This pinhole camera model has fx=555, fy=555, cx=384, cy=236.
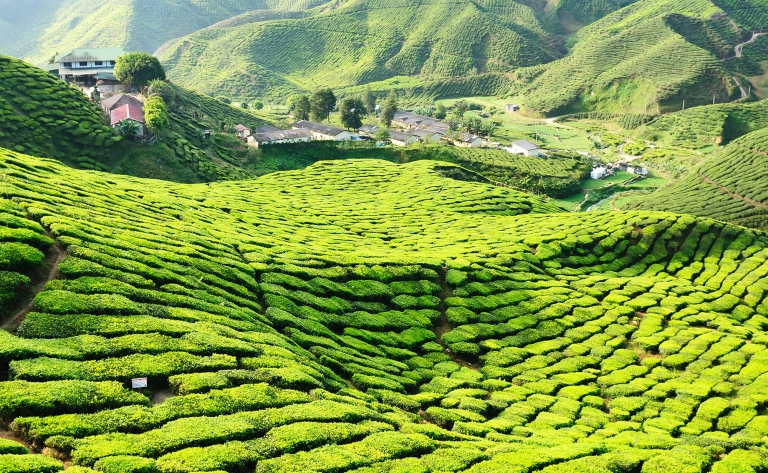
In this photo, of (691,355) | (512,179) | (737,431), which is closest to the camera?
(737,431)

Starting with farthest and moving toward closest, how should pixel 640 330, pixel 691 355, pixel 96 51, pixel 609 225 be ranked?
1. pixel 96 51
2. pixel 609 225
3. pixel 640 330
4. pixel 691 355

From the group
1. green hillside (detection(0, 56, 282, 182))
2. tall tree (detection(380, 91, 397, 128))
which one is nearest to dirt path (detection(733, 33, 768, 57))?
tall tree (detection(380, 91, 397, 128))

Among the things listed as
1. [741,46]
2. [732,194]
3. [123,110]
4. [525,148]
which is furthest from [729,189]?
[741,46]

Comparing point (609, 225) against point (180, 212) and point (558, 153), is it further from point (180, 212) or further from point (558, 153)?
point (558, 153)

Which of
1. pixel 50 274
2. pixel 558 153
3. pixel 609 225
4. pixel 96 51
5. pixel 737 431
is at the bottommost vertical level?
pixel 737 431

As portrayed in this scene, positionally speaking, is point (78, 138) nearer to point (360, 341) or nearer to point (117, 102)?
point (117, 102)

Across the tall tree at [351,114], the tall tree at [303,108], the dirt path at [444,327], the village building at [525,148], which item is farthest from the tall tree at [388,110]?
the dirt path at [444,327]

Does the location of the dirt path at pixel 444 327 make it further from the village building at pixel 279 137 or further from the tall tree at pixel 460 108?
the tall tree at pixel 460 108

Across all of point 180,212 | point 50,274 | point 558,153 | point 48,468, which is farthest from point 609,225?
point 558,153
